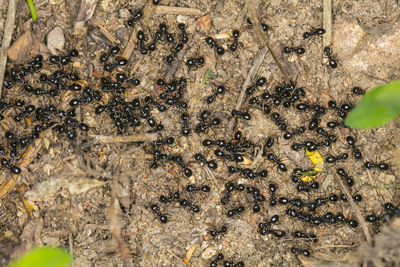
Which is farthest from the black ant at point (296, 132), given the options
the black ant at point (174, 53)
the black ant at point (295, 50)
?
the black ant at point (174, 53)

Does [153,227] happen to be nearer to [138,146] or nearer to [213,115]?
[138,146]

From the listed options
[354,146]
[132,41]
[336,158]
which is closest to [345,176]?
[336,158]

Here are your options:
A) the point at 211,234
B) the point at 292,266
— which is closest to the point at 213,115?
the point at 211,234

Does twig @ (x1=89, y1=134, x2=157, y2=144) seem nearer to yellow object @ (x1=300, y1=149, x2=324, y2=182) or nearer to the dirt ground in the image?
the dirt ground

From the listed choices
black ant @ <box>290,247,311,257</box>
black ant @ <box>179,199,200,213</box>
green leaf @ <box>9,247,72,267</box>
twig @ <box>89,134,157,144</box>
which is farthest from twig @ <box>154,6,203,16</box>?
black ant @ <box>290,247,311,257</box>

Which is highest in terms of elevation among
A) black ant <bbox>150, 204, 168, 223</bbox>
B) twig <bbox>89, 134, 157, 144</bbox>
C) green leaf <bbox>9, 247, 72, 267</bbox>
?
twig <bbox>89, 134, 157, 144</bbox>

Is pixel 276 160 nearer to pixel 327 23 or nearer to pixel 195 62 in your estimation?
pixel 195 62
